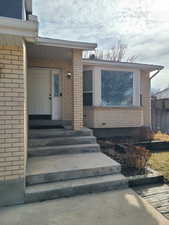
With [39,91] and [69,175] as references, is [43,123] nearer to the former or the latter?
[39,91]

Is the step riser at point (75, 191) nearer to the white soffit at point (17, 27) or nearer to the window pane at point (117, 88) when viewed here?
the white soffit at point (17, 27)

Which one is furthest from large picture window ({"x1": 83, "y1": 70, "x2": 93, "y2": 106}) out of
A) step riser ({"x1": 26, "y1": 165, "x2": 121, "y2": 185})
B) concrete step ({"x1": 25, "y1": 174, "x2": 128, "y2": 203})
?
concrete step ({"x1": 25, "y1": 174, "x2": 128, "y2": 203})

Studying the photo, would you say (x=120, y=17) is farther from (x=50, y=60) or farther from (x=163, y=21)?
(x=50, y=60)

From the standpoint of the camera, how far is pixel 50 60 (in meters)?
6.98

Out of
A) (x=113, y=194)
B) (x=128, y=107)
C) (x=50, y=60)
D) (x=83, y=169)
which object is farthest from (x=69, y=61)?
(x=113, y=194)

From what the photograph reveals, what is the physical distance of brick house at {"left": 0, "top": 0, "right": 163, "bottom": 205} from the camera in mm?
2914

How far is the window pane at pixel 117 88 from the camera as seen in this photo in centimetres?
742

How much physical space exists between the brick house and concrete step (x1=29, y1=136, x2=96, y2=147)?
0.09 feet

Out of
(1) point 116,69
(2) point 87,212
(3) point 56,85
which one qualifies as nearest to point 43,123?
(3) point 56,85

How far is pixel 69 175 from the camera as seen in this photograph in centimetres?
355

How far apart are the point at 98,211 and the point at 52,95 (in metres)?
5.14

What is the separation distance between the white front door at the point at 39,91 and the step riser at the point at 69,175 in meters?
3.94

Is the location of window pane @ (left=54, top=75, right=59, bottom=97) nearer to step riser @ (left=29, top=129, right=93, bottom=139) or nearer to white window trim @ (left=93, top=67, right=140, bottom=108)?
white window trim @ (left=93, top=67, right=140, bottom=108)

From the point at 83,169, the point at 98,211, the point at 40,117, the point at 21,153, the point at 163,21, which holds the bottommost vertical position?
the point at 98,211
